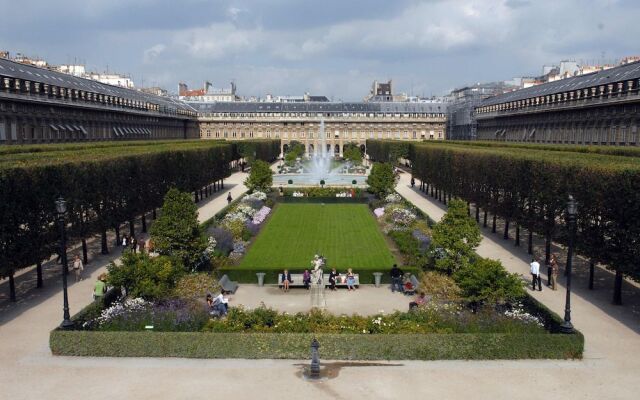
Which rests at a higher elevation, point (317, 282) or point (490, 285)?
point (490, 285)

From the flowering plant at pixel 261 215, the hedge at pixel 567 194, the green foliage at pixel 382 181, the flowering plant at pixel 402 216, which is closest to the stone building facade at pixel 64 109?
the flowering plant at pixel 261 215

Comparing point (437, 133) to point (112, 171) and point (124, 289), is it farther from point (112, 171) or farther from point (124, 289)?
point (124, 289)

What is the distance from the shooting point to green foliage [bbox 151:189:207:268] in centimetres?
2464

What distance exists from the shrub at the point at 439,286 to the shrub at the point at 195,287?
25.7 feet

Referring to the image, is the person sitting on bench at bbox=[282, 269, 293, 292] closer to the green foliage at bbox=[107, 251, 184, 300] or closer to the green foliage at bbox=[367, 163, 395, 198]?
the green foliage at bbox=[107, 251, 184, 300]

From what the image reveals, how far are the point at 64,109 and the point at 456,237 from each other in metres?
46.1

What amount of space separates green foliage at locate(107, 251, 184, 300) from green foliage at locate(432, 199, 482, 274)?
33.4ft

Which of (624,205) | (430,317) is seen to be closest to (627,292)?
(624,205)

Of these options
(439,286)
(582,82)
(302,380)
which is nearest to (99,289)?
(302,380)

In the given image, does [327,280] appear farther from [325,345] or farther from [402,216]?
[402,216]

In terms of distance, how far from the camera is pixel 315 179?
75625mm

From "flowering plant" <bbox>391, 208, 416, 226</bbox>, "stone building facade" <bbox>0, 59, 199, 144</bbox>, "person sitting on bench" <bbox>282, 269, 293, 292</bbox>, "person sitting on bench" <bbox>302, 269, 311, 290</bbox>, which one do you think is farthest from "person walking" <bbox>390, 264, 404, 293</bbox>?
"stone building facade" <bbox>0, 59, 199, 144</bbox>

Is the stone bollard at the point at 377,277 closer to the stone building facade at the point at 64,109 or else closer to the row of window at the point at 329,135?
the stone building facade at the point at 64,109

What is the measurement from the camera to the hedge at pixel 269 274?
83.2 ft
